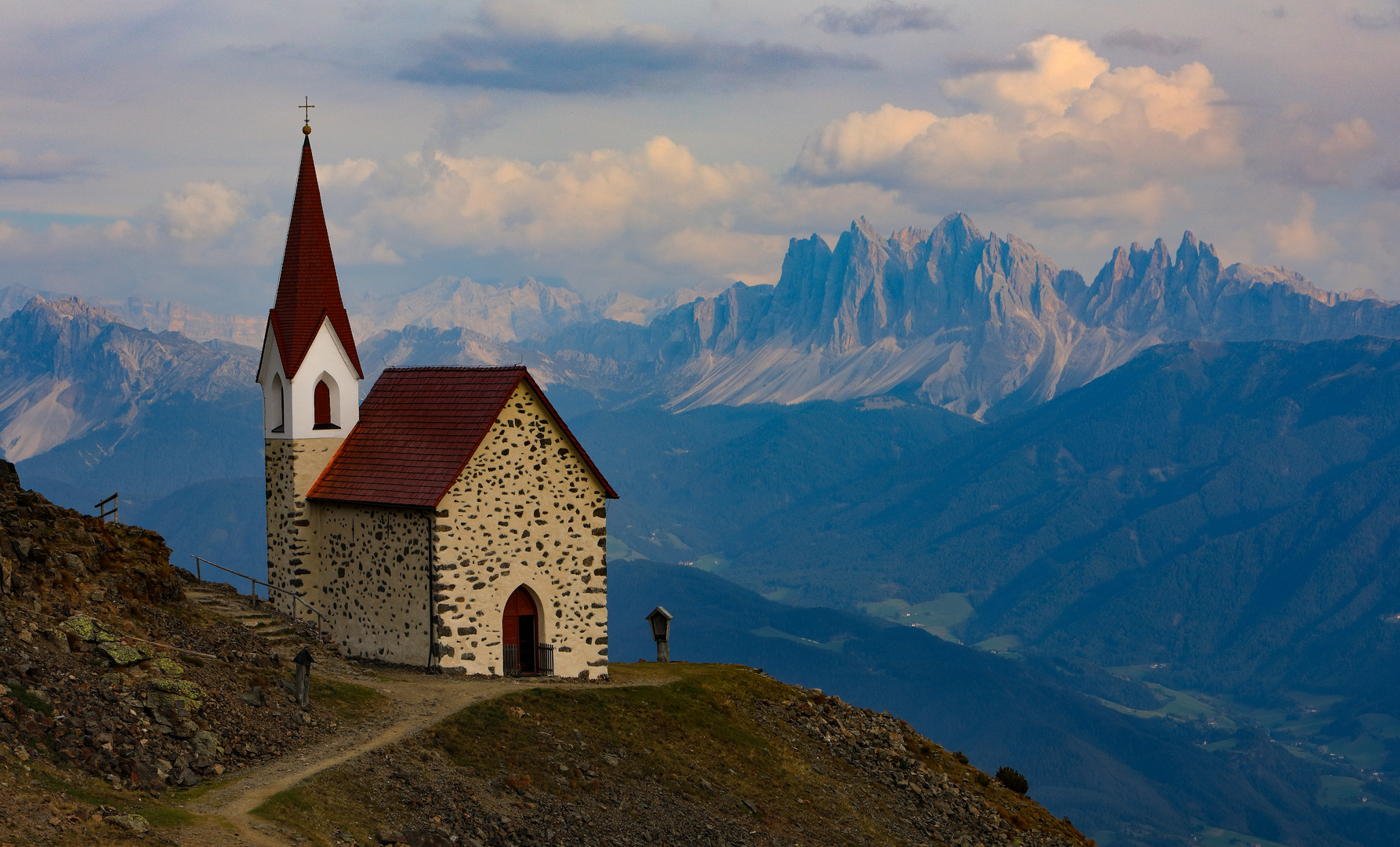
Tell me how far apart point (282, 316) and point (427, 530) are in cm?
1249

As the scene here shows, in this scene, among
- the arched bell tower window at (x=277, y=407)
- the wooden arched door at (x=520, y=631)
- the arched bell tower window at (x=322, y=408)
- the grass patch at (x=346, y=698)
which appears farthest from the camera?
the arched bell tower window at (x=322, y=408)

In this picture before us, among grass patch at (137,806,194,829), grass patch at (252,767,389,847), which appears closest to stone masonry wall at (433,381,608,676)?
grass patch at (252,767,389,847)

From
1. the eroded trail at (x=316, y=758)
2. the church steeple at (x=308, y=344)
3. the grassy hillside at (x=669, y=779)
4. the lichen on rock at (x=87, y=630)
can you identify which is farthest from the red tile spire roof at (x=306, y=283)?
the lichen on rock at (x=87, y=630)

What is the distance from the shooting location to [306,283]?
163 feet

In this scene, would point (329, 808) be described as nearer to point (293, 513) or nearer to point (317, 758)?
point (317, 758)

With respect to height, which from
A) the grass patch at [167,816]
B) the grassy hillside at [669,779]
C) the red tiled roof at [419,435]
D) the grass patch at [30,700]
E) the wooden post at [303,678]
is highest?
the red tiled roof at [419,435]

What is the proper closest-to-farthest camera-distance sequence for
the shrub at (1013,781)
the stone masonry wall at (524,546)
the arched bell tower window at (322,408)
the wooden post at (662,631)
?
the stone masonry wall at (524,546) → the arched bell tower window at (322,408) → the shrub at (1013,781) → the wooden post at (662,631)

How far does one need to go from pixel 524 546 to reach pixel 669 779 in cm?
1101

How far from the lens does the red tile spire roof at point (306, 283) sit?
4891 cm

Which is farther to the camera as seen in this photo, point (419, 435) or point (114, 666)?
Result: point (419, 435)

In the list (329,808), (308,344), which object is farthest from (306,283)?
(329,808)

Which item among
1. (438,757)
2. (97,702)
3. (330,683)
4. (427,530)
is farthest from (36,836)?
(427,530)

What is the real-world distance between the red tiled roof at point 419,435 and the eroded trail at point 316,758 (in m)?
6.13

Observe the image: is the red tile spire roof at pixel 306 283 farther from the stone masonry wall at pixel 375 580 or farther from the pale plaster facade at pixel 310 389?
the stone masonry wall at pixel 375 580
